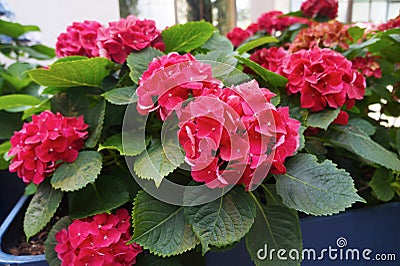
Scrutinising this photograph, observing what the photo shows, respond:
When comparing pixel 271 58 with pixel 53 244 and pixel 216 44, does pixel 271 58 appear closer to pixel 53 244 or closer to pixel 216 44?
pixel 216 44

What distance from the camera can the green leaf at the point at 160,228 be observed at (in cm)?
45

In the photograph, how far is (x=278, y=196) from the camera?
535 mm

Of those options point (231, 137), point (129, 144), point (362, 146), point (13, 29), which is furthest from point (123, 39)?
point (13, 29)

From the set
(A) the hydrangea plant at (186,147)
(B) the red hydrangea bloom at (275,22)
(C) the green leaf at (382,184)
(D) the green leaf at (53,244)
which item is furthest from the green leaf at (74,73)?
(B) the red hydrangea bloom at (275,22)

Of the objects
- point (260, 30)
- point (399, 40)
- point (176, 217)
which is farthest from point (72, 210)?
point (260, 30)

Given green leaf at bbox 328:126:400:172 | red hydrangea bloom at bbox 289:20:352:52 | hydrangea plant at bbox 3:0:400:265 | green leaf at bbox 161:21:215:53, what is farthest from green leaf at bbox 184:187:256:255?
red hydrangea bloom at bbox 289:20:352:52

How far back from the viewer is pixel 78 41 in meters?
0.75

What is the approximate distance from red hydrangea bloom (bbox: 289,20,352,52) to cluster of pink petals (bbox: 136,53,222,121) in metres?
0.37

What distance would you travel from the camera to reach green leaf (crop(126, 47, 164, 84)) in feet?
1.89

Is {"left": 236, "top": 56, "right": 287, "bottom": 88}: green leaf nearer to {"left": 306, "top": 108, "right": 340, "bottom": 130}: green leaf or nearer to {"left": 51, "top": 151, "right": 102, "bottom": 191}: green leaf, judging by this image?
{"left": 306, "top": 108, "right": 340, "bottom": 130}: green leaf

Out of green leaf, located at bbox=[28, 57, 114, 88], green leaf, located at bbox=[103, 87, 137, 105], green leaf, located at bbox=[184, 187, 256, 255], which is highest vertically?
green leaf, located at bbox=[28, 57, 114, 88]

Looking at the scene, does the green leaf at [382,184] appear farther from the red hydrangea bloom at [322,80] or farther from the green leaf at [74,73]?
the green leaf at [74,73]

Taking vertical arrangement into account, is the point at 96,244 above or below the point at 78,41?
below

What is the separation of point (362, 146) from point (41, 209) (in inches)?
19.0
